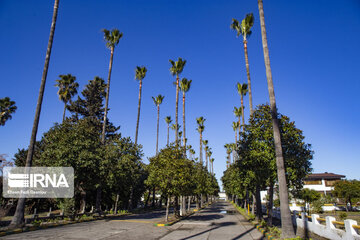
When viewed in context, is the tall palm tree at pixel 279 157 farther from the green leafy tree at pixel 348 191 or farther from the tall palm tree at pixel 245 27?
the green leafy tree at pixel 348 191

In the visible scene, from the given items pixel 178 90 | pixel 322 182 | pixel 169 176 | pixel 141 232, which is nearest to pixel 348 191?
pixel 322 182

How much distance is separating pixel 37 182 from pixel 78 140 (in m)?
5.87

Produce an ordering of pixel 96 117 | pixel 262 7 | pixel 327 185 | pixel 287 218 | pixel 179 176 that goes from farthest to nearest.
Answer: pixel 327 185 < pixel 96 117 < pixel 179 176 < pixel 262 7 < pixel 287 218

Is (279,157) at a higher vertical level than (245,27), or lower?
lower

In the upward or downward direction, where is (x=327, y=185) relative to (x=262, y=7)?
downward

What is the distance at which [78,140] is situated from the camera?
19641mm

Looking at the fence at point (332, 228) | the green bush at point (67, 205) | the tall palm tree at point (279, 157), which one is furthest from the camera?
the green bush at point (67, 205)

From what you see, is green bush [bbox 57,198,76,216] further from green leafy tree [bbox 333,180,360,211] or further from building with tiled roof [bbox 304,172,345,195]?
building with tiled roof [bbox 304,172,345,195]

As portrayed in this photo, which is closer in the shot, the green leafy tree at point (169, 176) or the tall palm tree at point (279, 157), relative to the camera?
the tall palm tree at point (279, 157)

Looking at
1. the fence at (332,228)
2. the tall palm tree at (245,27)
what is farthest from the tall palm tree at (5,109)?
the fence at (332,228)

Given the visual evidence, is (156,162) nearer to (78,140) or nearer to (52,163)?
(78,140)

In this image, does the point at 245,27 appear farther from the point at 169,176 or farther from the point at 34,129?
the point at 34,129

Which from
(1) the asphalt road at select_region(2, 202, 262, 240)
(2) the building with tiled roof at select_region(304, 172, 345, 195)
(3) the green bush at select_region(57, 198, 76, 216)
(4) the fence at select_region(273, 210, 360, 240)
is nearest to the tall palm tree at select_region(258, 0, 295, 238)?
(4) the fence at select_region(273, 210, 360, 240)

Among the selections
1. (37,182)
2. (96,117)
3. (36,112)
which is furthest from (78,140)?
(96,117)
